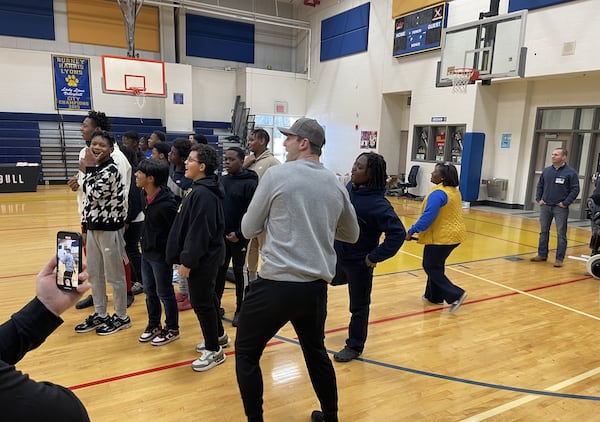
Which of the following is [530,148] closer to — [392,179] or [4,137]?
[392,179]

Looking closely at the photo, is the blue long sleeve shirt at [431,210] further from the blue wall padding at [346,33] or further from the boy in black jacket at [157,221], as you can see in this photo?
the blue wall padding at [346,33]

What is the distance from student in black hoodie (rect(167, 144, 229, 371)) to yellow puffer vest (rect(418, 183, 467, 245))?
7.36 ft

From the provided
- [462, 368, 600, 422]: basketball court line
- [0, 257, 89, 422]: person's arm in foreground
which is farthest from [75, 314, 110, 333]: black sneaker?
[462, 368, 600, 422]: basketball court line

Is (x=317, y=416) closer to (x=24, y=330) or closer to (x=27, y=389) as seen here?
(x=24, y=330)

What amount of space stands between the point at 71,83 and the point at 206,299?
1522 cm

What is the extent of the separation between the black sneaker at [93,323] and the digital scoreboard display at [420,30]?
11.9m

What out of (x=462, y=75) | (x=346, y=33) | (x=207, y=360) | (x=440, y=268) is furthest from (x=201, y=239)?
(x=346, y=33)

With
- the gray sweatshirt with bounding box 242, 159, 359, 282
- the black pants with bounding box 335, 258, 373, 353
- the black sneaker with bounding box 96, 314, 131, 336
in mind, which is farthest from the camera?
the black sneaker with bounding box 96, 314, 131, 336

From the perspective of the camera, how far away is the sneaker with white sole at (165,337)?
3.45 metres

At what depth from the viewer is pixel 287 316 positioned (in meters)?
2.06

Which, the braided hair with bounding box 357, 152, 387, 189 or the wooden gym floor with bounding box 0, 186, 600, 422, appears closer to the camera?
the wooden gym floor with bounding box 0, 186, 600, 422

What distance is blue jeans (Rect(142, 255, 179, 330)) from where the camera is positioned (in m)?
3.23

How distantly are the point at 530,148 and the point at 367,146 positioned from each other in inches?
228

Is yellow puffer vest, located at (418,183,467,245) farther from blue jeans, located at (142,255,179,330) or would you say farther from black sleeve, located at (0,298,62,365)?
black sleeve, located at (0,298,62,365)
